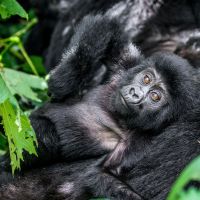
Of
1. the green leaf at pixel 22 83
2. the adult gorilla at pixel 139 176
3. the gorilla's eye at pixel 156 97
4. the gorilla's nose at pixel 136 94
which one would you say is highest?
the green leaf at pixel 22 83

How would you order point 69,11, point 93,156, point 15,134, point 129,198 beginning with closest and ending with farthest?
point 15,134, point 129,198, point 93,156, point 69,11

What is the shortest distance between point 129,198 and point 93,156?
567mm

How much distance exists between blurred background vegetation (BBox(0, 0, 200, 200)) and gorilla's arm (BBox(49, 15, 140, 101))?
1.04 feet

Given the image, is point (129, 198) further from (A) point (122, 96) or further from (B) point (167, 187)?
(A) point (122, 96)

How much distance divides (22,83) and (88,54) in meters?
0.70

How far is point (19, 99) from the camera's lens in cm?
477

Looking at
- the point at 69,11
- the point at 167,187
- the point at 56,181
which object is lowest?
the point at 167,187

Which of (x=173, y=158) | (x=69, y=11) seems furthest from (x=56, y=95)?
(x=69, y=11)

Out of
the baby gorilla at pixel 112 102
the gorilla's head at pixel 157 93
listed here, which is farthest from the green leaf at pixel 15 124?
the gorilla's head at pixel 157 93

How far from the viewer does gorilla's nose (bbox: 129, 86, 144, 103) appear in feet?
11.5

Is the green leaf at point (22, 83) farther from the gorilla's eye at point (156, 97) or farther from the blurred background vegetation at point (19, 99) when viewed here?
the gorilla's eye at point (156, 97)

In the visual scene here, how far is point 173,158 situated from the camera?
9.98ft

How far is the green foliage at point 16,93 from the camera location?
8.86ft

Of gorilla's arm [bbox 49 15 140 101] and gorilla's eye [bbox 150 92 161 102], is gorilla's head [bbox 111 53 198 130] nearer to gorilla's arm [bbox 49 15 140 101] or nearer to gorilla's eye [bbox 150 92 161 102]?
gorilla's eye [bbox 150 92 161 102]
